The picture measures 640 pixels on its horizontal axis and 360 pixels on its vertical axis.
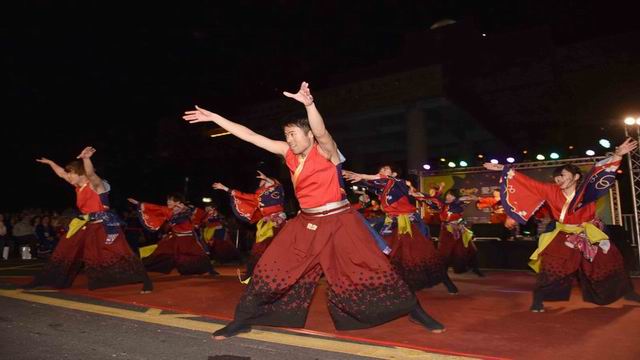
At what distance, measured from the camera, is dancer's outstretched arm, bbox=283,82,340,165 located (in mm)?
2793

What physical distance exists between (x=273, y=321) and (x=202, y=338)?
20.5 inches

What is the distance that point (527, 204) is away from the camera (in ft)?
15.5

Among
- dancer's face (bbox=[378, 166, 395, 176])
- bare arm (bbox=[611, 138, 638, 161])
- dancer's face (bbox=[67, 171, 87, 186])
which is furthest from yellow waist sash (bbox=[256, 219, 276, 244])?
bare arm (bbox=[611, 138, 638, 161])

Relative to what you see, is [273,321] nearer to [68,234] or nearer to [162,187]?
[68,234]

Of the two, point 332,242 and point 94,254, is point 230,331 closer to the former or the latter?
point 332,242

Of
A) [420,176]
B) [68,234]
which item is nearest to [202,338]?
[68,234]

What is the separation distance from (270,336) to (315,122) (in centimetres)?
158

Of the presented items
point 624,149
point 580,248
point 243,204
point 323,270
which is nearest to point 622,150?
point 624,149

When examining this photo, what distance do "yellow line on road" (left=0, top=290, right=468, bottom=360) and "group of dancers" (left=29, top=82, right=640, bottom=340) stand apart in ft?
0.47

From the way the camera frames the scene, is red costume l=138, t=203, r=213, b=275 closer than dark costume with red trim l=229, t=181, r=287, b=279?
No

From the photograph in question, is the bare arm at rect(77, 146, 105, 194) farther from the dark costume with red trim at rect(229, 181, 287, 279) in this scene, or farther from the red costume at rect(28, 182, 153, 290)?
the dark costume with red trim at rect(229, 181, 287, 279)

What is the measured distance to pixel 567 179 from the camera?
14.9ft

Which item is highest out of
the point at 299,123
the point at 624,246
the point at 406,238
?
the point at 299,123

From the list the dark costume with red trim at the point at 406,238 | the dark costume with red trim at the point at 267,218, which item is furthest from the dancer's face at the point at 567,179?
the dark costume with red trim at the point at 267,218
